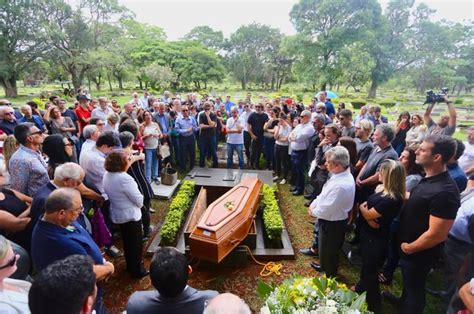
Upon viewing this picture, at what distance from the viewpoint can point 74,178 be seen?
8.83ft

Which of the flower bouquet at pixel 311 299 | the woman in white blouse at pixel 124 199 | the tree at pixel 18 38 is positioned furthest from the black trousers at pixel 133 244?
the tree at pixel 18 38

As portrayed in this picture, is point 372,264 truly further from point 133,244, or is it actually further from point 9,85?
point 9,85

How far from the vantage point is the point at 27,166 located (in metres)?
3.17

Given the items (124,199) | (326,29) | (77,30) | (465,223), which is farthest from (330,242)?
(77,30)

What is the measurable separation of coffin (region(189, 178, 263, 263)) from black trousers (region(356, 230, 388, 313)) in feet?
5.66

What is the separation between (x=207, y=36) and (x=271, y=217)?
150 feet

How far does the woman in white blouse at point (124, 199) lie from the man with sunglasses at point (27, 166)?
741 mm

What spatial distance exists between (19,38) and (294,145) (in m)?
29.8

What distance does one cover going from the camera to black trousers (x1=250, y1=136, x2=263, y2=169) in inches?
320

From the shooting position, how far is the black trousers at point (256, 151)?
814 cm

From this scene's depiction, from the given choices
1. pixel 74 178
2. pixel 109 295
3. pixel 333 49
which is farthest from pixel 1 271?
pixel 333 49

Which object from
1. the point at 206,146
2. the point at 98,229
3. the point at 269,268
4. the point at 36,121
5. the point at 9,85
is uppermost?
the point at 9,85

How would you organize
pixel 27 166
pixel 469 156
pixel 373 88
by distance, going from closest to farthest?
pixel 27 166 → pixel 469 156 → pixel 373 88

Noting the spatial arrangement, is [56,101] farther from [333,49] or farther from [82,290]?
[333,49]
